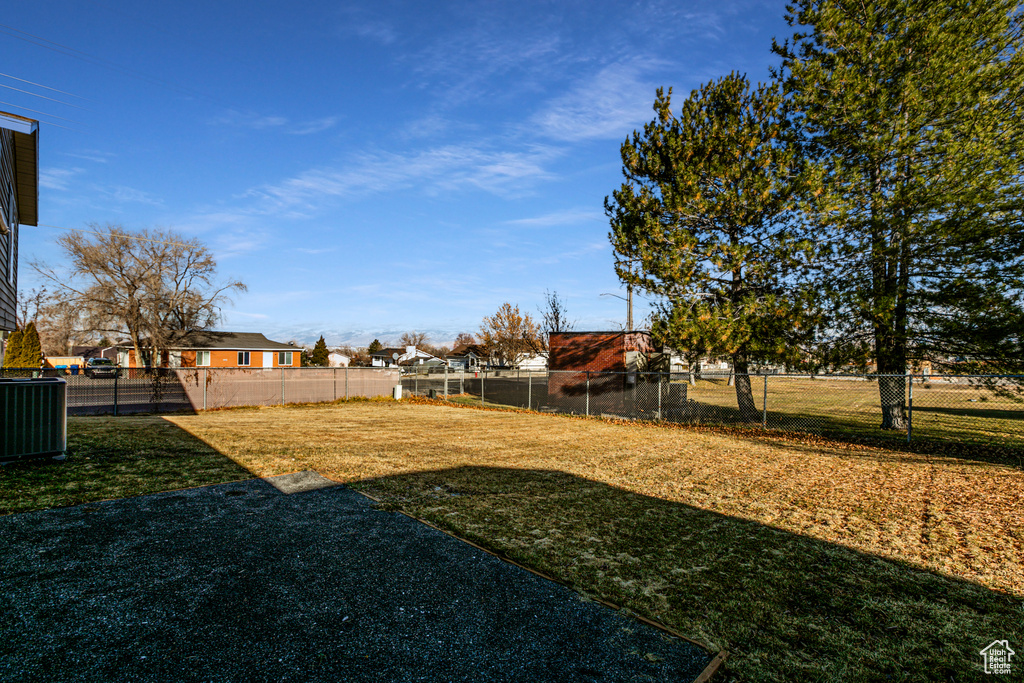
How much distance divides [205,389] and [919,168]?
2327 centimetres

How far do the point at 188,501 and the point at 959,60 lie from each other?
1850 cm

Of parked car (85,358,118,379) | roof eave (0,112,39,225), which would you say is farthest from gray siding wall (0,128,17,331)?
parked car (85,358,118,379)

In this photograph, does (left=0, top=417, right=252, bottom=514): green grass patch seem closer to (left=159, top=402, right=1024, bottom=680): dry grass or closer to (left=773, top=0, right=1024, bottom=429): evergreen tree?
(left=159, top=402, right=1024, bottom=680): dry grass

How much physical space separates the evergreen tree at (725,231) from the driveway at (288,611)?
38.3 ft

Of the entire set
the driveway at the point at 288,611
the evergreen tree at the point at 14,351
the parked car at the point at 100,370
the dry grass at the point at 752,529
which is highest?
the evergreen tree at the point at 14,351

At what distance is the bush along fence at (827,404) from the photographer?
40.2 ft

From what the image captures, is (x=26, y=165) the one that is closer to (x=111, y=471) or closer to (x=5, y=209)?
(x=5, y=209)

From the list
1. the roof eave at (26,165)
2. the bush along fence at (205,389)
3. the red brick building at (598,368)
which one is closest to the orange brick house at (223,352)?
the bush along fence at (205,389)

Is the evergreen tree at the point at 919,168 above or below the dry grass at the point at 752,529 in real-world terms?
above

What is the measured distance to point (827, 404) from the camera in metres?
20.9

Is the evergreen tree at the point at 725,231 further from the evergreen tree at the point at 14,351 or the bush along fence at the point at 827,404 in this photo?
the evergreen tree at the point at 14,351

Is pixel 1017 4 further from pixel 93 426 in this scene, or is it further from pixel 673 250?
pixel 93 426

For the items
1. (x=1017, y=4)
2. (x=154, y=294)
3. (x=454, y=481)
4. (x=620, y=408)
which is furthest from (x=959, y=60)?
(x=154, y=294)

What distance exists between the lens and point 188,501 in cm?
569
